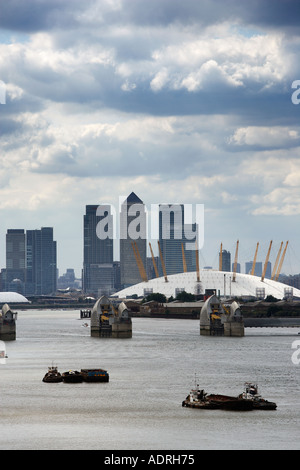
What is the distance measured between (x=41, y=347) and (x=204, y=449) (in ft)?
291

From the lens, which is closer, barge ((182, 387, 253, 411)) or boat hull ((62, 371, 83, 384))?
barge ((182, 387, 253, 411))

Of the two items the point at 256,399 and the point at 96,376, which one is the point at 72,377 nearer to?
the point at 96,376

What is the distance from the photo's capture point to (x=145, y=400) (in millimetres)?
81375

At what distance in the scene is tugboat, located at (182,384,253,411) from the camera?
7594 centimetres

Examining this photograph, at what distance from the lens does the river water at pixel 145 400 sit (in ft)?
208

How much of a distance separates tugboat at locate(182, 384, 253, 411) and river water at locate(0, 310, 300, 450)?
972 mm

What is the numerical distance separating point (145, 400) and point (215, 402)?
697 centimetres

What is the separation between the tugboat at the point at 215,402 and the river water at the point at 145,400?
972 millimetres

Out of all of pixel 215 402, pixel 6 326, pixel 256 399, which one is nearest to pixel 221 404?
pixel 215 402

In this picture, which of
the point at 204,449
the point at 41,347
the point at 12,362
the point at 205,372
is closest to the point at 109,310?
the point at 41,347

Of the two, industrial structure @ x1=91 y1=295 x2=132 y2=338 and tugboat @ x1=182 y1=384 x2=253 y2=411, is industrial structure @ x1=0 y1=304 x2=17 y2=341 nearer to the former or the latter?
industrial structure @ x1=91 y1=295 x2=132 y2=338

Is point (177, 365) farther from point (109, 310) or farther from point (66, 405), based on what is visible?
point (109, 310)

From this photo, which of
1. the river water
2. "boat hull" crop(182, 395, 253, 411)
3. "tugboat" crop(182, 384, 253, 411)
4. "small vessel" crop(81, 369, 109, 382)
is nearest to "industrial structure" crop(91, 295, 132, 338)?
the river water
